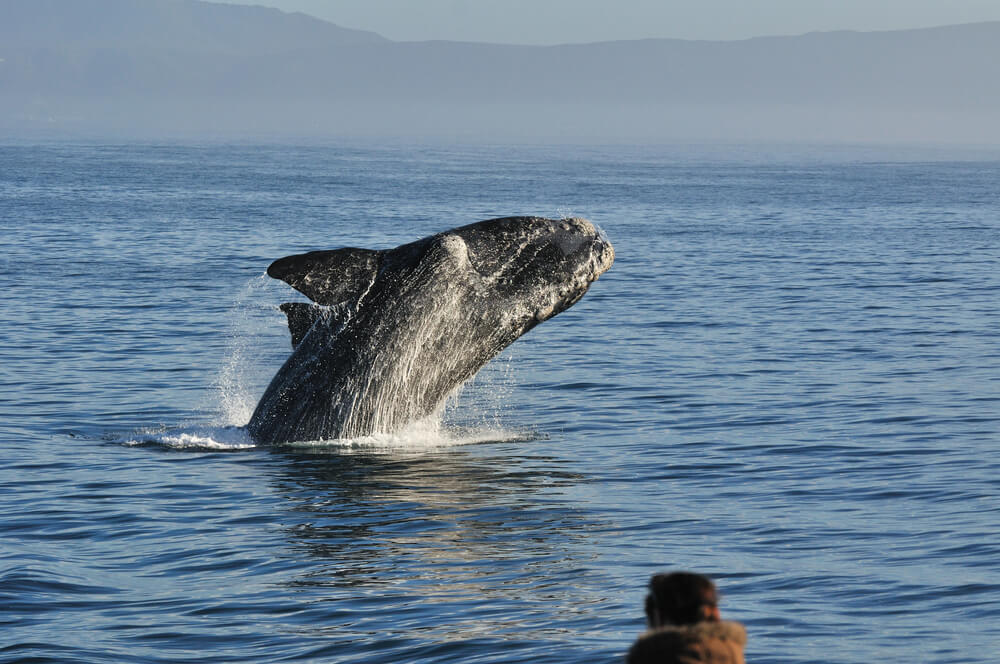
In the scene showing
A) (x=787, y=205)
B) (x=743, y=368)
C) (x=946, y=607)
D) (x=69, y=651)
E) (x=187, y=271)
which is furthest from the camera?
(x=787, y=205)

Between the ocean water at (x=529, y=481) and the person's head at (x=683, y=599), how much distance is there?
175 inches

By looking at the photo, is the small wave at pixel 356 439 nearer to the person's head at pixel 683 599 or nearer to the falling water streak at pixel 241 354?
the falling water streak at pixel 241 354

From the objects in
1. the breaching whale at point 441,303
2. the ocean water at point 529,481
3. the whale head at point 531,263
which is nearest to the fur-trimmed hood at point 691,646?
the ocean water at point 529,481

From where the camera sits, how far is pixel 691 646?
469 centimetres

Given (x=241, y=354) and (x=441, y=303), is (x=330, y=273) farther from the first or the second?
(x=241, y=354)

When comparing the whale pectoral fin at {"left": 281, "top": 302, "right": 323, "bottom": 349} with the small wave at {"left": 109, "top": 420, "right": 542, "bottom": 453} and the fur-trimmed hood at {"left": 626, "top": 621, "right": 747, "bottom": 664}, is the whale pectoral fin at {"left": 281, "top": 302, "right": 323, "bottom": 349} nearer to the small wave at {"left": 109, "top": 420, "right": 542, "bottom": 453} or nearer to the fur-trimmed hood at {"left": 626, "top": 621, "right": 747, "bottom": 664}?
the small wave at {"left": 109, "top": 420, "right": 542, "bottom": 453}

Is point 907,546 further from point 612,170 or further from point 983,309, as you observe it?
point 612,170

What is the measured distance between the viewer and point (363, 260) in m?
13.3

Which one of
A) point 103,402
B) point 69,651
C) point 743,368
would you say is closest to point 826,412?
point 743,368

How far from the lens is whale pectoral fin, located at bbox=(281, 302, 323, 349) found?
1411cm

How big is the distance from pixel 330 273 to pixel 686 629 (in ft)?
28.2

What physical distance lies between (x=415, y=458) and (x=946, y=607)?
6.21 metres

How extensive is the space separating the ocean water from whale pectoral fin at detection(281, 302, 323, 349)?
1.29m

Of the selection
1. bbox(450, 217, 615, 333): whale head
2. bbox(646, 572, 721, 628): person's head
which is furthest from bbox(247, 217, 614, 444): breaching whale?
bbox(646, 572, 721, 628): person's head
